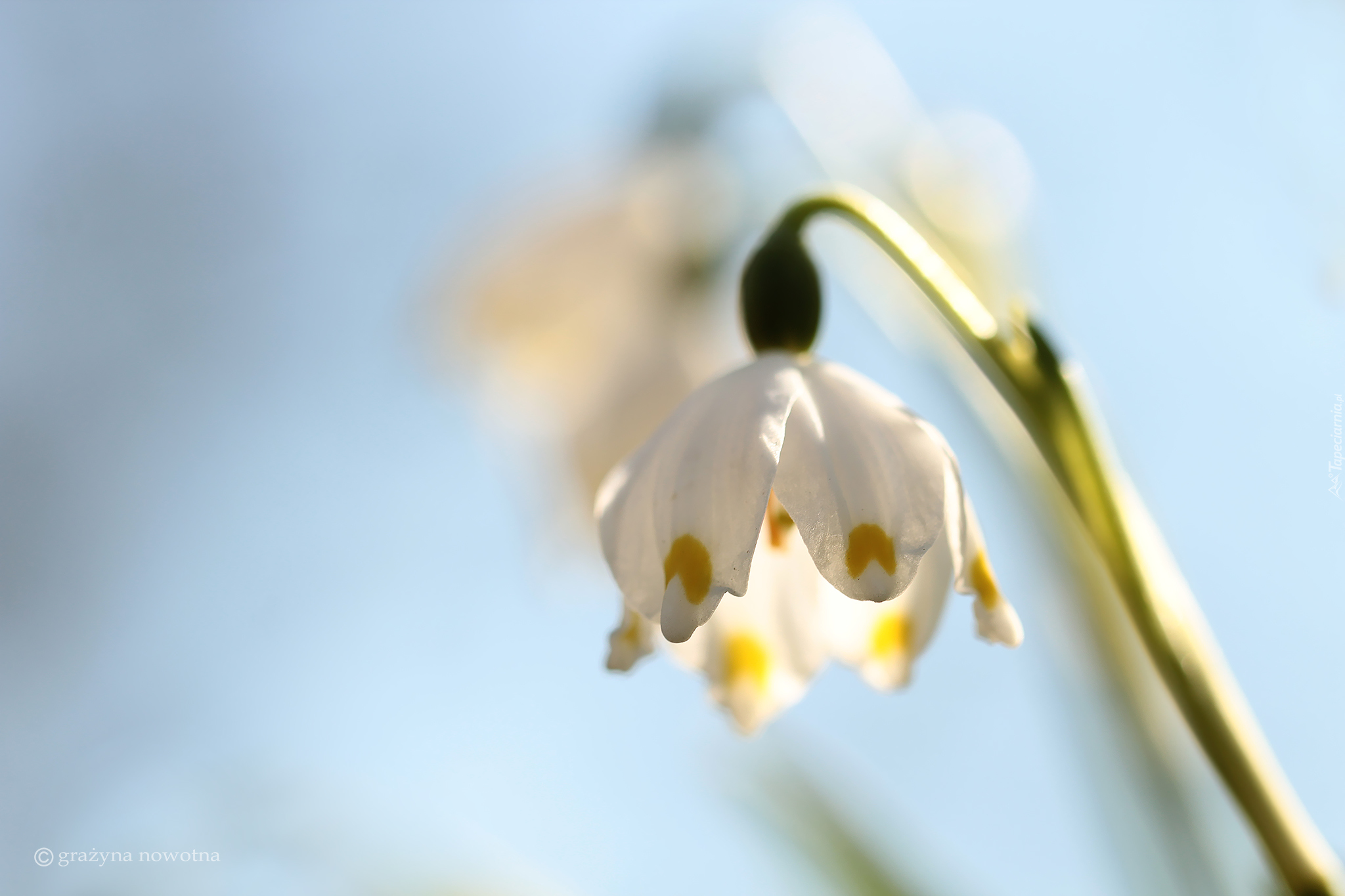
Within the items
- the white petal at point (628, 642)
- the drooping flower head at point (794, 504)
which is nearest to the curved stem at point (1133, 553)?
the drooping flower head at point (794, 504)

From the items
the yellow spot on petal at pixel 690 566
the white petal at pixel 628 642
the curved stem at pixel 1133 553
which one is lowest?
the curved stem at pixel 1133 553

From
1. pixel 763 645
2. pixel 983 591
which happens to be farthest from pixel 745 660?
pixel 983 591

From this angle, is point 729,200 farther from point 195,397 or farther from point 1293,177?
point 195,397

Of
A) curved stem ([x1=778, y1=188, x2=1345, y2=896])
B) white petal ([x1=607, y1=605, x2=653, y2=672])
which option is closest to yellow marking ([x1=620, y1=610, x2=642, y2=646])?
white petal ([x1=607, y1=605, x2=653, y2=672])

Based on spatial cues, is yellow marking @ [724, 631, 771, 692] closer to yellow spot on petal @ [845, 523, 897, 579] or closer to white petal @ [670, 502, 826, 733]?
white petal @ [670, 502, 826, 733]

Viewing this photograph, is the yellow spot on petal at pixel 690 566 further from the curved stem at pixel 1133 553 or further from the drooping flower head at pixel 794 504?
the curved stem at pixel 1133 553

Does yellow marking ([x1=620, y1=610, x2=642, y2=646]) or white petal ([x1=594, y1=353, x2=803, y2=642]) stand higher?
white petal ([x1=594, y1=353, x2=803, y2=642])
